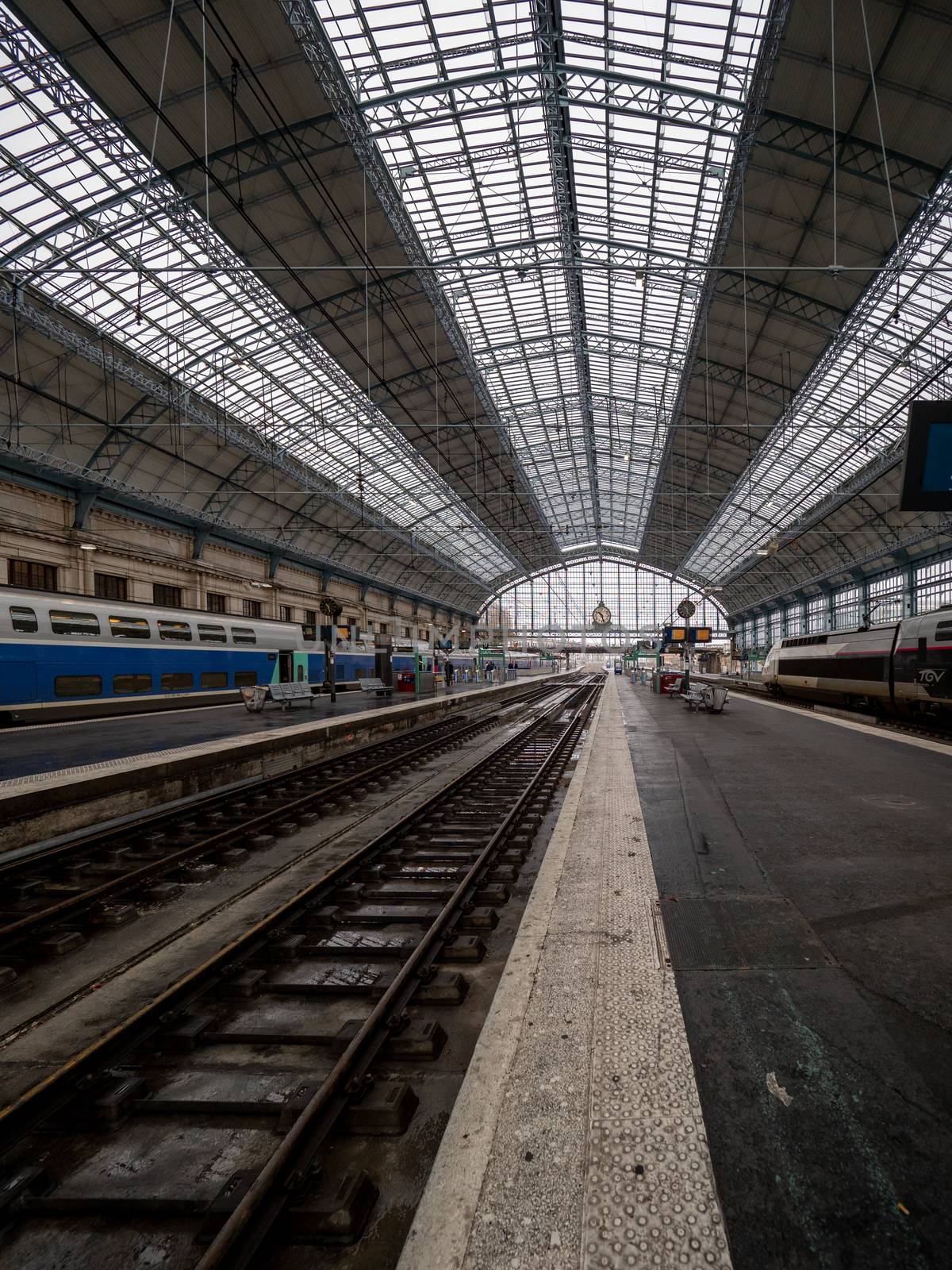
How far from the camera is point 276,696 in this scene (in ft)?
64.1

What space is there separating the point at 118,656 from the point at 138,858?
13.0 metres

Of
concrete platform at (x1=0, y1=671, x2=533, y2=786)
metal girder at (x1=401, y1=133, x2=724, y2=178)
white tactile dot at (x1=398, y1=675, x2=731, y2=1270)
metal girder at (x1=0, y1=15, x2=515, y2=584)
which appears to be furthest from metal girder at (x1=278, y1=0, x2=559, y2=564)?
white tactile dot at (x1=398, y1=675, x2=731, y2=1270)

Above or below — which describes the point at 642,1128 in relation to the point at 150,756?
below

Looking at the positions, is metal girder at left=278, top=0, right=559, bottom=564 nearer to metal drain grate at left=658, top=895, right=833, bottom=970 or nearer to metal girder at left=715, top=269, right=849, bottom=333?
metal girder at left=715, top=269, right=849, bottom=333

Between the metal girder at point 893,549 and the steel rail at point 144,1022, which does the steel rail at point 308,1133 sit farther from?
the metal girder at point 893,549

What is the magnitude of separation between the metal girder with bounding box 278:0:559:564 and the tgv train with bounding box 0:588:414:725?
41.0 ft

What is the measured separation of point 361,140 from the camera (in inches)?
586

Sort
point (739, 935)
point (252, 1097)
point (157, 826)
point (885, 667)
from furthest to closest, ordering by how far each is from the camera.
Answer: point (885, 667)
point (157, 826)
point (739, 935)
point (252, 1097)

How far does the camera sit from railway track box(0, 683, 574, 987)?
15.7 feet

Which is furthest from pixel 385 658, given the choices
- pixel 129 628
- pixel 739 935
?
pixel 739 935

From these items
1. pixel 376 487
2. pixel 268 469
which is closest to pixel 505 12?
pixel 268 469

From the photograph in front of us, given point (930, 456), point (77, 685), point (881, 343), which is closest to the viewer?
point (930, 456)

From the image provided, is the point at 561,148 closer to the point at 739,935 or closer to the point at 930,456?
the point at 930,456

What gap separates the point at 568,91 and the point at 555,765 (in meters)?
18.1
